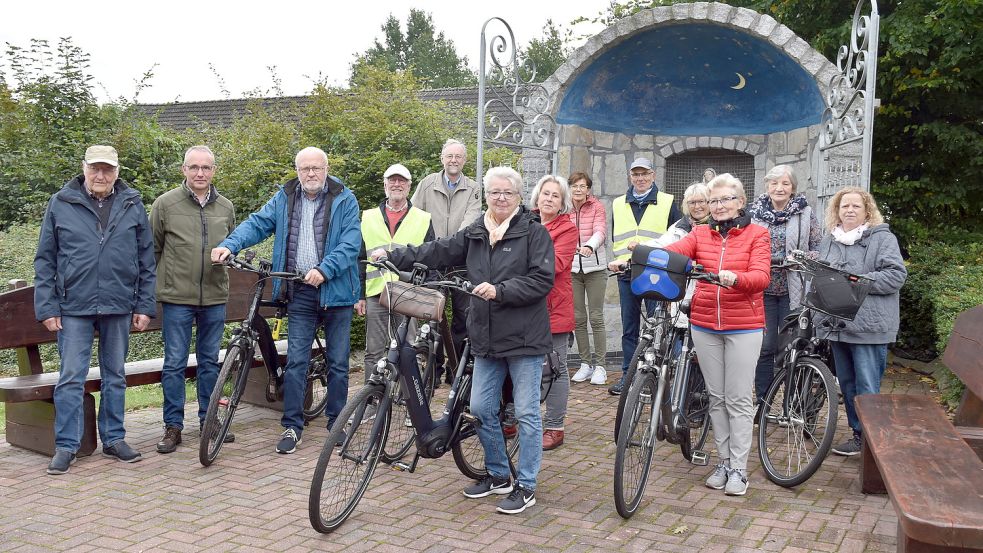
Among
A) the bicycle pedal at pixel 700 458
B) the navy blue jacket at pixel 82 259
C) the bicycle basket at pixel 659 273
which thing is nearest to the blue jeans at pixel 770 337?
the bicycle pedal at pixel 700 458

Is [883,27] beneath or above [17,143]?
above

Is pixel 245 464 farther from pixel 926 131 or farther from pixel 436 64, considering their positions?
pixel 436 64

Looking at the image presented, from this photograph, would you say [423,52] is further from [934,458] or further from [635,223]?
[934,458]

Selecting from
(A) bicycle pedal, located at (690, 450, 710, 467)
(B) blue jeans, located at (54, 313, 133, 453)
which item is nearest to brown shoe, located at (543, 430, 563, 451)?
(A) bicycle pedal, located at (690, 450, 710, 467)

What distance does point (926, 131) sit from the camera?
1009 centimetres

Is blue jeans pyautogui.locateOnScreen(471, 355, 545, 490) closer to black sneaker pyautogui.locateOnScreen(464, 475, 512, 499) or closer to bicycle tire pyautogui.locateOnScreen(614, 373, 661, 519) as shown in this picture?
black sneaker pyautogui.locateOnScreen(464, 475, 512, 499)

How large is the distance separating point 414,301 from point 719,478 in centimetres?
201

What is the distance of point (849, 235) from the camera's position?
565 cm

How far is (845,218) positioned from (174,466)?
4335mm

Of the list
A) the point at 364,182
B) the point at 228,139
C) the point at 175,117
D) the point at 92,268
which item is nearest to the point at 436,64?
the point at 175,117

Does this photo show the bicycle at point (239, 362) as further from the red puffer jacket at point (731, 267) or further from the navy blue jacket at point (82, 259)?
the red puffer jacket at point (731, 267)

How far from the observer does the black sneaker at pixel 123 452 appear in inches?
226

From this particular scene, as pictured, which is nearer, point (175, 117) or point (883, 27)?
point (883, 27)

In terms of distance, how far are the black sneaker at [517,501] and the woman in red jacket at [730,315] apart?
112 centimetres
